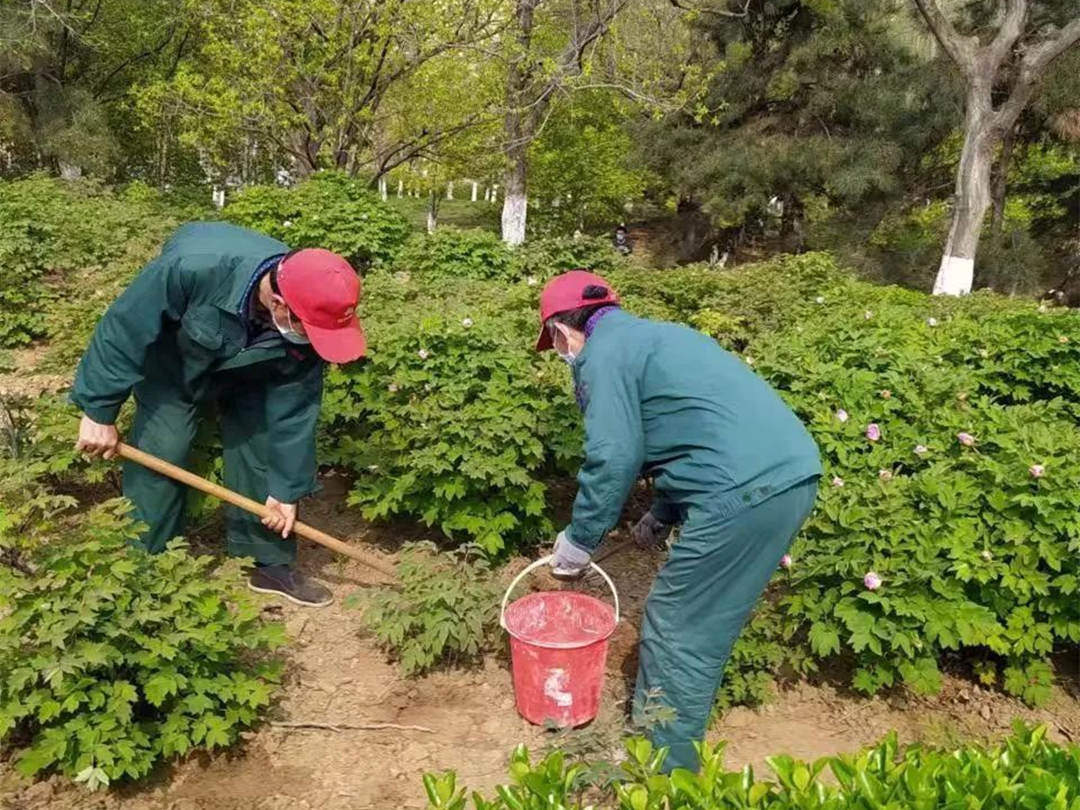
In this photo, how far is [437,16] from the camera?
11.3m

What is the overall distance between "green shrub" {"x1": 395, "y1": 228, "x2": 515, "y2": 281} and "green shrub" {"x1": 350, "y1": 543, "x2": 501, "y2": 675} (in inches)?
220

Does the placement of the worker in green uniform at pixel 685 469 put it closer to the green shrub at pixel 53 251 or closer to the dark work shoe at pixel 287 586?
the dark work shoe at pixel 287 586

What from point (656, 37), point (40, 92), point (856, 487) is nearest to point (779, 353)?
point (856, 487)

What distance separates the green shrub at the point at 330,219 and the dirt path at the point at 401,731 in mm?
6270

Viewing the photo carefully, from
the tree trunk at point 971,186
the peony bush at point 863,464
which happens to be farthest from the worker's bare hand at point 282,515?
the tree trunk at point 971,186

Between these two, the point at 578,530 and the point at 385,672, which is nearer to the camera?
the point at 578,530

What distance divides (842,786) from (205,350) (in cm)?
253

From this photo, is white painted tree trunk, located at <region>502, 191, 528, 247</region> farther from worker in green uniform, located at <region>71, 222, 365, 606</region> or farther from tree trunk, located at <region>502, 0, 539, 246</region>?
worker in green uniform, located at <region>71, 222, 365, 606</region>

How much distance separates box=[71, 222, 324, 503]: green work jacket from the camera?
2.98 m

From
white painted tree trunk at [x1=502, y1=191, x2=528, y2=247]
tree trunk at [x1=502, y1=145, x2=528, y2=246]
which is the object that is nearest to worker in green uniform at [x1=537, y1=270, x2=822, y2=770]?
tree trunk at [x1=502, y1=145, x2=528, y2=246]

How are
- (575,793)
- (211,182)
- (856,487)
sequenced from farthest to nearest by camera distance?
(211,182) → (856,487) → (575,793)

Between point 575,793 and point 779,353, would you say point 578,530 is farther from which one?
point 779,353

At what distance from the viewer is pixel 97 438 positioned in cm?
304

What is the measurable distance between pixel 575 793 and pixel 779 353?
2.83 meters
